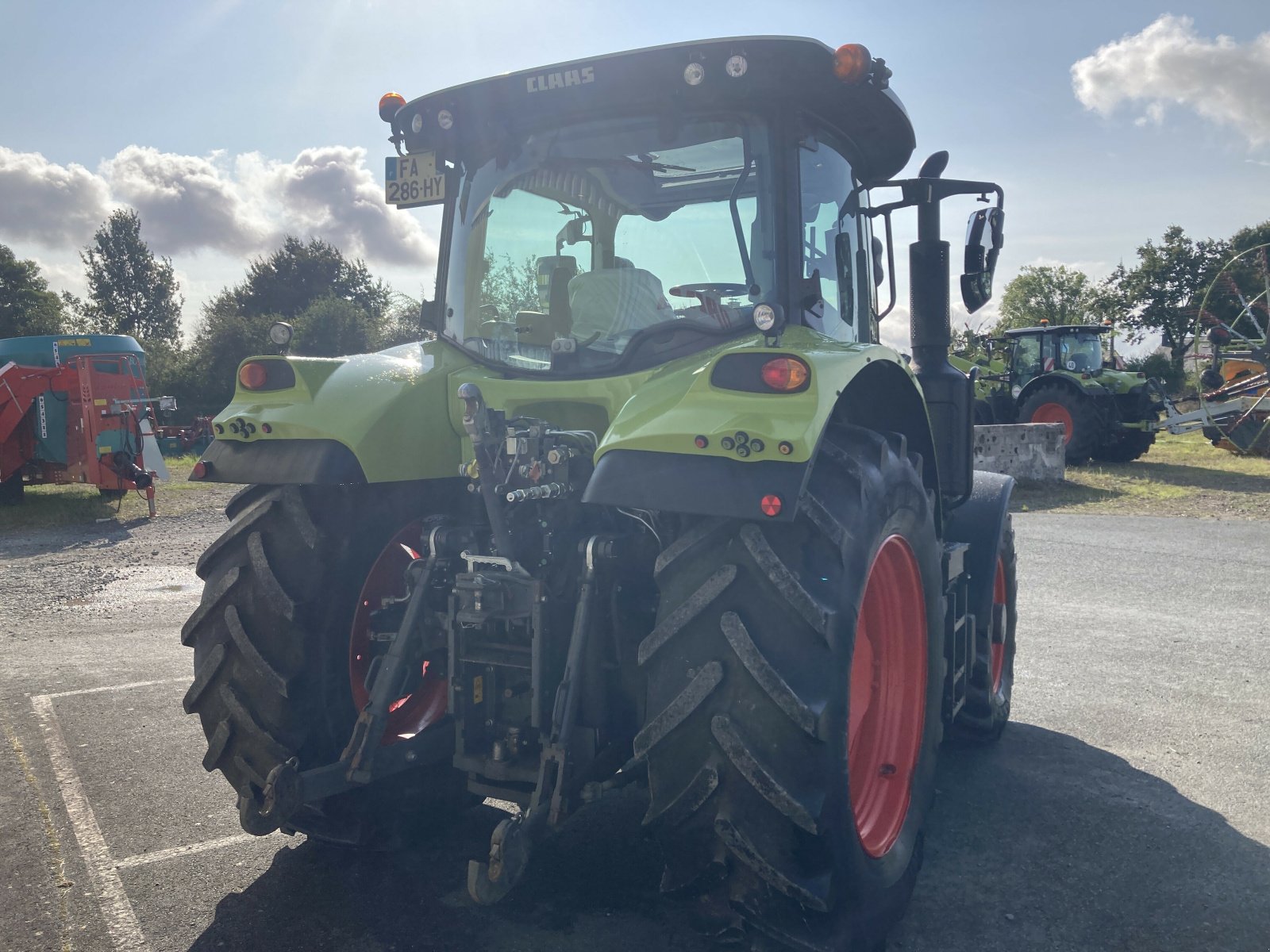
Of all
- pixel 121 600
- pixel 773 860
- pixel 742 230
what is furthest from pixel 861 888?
pixel 121 600

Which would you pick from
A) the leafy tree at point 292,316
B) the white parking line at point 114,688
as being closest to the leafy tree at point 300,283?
the leafy tree at point 292,316

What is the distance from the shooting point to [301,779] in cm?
268

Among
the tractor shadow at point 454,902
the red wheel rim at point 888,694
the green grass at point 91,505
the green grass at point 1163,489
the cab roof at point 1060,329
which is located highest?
the cab roof at point 1060,329

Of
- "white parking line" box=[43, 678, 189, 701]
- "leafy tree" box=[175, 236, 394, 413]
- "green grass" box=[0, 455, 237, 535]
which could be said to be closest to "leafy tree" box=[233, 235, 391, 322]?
"leafy tree" box=[175, 236, 394, 413]

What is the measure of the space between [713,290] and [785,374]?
0.81 meters

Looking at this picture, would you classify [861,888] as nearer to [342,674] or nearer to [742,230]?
[342,674]

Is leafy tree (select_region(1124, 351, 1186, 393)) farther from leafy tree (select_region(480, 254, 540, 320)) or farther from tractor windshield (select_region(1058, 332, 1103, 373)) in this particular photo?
leafy tree (select_region(480, 254, 540, 320))

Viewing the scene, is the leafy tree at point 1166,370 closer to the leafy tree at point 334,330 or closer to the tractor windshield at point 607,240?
the leafy tree at point 334,330

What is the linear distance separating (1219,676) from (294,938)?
4.97m

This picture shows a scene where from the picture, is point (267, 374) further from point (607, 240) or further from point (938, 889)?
point (938, 889)

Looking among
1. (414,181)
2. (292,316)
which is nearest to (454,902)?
(414,181)

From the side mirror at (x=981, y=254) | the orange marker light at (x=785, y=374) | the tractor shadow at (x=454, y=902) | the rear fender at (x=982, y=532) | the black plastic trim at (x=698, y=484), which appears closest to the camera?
the black plastic trim at (x=698, y=484)

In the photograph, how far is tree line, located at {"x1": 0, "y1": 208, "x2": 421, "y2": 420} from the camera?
39.1m

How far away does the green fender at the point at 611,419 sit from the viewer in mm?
2248
